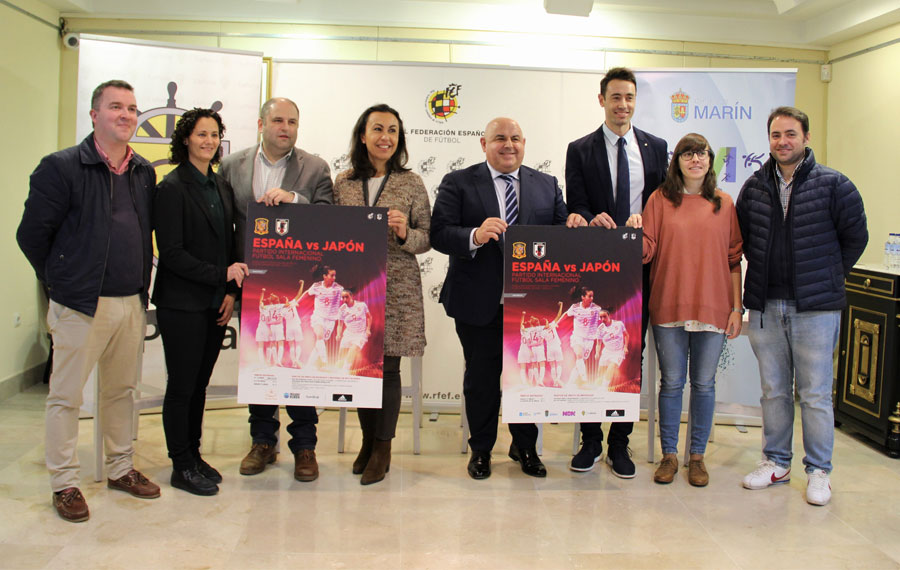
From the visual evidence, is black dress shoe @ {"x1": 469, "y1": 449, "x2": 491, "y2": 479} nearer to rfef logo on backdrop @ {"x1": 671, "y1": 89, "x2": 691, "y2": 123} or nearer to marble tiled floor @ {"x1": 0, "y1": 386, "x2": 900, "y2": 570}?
marble tiled floor @ {"x1": 0, "y1": 386, "x2": 900, "y2": 570}

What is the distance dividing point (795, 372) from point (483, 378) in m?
1.52

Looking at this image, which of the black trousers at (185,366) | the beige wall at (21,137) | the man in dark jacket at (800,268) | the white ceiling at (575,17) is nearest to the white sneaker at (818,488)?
the man in dark jacket at (800,268)

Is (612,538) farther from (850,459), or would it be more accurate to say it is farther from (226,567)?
(850,459)

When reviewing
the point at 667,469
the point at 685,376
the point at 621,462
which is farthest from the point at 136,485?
the point at 685,376

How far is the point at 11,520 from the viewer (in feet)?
9.14

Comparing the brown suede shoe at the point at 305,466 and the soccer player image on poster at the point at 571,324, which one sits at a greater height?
the soccer player image on poster at the point at 571,324

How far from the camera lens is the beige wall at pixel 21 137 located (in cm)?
459

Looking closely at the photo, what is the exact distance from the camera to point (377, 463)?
10.9 ft

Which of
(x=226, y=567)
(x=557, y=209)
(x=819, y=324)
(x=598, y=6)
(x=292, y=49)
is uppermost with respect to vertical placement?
(x=598, y=6)

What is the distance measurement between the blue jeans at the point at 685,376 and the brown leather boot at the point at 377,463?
139 centimetres

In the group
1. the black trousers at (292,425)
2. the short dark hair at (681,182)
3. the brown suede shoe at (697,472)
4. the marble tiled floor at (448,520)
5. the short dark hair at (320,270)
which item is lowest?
the marble tiled floor at (448,520)

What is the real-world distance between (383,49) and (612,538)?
12.6ft

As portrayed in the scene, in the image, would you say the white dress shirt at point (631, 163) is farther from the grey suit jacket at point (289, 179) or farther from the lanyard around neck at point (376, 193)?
the grey suit jacket at point (289, 179)

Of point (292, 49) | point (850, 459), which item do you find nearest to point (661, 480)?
point (850, 459)
